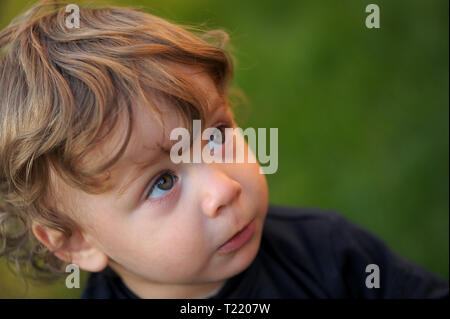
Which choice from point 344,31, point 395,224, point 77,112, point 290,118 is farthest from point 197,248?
point 344,31

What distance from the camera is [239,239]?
1195 mm

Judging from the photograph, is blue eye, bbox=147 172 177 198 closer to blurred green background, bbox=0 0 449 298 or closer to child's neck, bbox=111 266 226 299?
child's neck, bbox=111 266 226 299

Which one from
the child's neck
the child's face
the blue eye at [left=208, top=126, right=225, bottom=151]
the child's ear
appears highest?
the blue eye at [left=208, top=126, right=225, bottom=151]

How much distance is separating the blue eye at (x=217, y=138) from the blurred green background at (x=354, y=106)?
92 centimetres

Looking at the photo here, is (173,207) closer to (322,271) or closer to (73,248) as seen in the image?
(73,248)

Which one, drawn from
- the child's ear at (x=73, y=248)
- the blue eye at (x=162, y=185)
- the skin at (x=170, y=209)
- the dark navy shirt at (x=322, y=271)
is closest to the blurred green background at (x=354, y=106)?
the dark navy shirt at (x=322, y=271)

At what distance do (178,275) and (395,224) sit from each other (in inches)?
48.1

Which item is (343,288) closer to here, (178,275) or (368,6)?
(178,275)

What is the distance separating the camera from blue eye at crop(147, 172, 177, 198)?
3.71 ft

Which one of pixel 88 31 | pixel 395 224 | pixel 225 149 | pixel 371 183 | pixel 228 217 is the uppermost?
pixel 88 31

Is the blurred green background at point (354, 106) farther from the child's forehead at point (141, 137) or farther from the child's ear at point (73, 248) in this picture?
the child's forehead at point (141, 137)

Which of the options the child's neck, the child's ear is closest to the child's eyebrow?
the child's ear

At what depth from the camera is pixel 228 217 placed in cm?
114

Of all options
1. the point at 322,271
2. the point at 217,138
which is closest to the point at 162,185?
the point at 217,138
